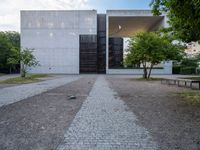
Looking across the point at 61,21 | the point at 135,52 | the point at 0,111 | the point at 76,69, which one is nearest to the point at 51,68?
the point at 76,69

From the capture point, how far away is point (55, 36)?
45.6 metres

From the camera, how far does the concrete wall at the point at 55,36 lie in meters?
45.3

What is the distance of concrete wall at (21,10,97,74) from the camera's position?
45.3 metres

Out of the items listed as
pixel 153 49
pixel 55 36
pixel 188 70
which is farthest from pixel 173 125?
pixel 55 36

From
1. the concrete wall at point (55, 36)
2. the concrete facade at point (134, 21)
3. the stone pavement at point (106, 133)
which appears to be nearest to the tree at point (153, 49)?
the stone pavement at point (106, 133)

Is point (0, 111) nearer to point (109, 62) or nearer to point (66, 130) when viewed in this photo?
point (66, 130)

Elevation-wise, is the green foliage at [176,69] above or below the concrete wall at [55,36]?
below

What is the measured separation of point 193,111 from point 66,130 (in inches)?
168

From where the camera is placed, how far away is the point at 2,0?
17719 millimetres

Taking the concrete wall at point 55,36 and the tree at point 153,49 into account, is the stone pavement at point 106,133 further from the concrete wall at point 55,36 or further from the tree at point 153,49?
the concrete wall at point 55,36

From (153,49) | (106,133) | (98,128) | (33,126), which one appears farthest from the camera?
(153,49)

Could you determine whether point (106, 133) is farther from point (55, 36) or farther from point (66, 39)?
point (55, 36)

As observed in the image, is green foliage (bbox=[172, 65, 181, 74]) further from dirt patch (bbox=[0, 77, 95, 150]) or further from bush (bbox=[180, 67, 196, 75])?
dirt patch (bbox=[0, 77, 95, 150])

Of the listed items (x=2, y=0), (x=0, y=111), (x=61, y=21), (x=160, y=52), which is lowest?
(x=0, y=111)
